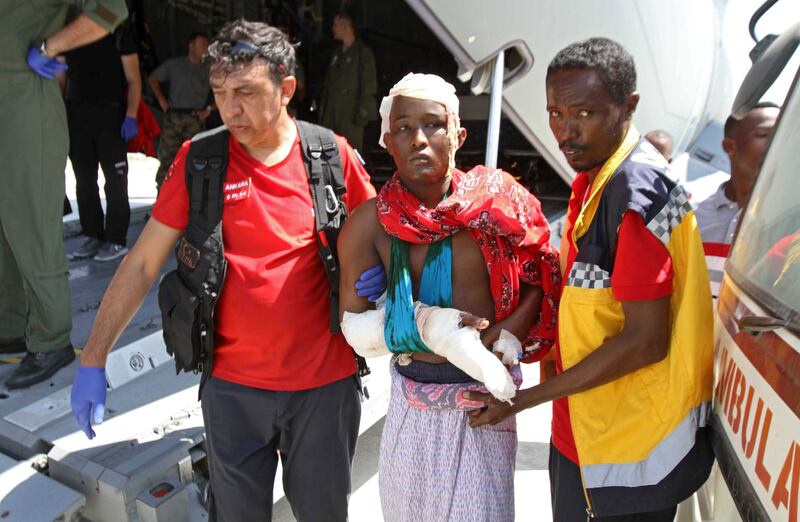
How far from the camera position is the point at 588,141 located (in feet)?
5.01

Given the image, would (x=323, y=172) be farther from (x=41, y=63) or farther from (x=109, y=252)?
(x=109, y=252)

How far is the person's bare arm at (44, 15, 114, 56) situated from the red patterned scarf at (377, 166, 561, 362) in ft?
6.55

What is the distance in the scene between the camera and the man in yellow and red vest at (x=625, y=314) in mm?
1414

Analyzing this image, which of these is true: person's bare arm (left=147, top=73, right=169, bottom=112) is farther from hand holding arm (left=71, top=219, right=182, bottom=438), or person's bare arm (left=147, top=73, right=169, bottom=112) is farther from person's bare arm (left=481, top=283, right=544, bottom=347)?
person's bare arm (left=481, top=283, right=544, bottom=347)

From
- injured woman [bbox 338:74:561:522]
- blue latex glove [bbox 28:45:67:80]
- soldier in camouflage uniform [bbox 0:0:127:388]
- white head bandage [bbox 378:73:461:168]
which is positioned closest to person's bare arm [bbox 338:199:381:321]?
injured woman [bbox 338:74:561:522]

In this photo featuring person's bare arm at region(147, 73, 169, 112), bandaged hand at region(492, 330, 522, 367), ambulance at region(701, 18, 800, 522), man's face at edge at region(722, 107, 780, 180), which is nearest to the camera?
ambulance at region(701, 18, 800, 522)

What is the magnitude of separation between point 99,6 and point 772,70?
2735mm

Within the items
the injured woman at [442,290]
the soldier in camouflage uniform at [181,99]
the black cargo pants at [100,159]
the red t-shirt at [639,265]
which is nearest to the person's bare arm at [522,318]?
the injured woman at [442,290]

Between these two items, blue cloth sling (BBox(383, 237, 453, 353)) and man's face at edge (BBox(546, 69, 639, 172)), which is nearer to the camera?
man's face at edge (BBox(546, 69, 639, 172))

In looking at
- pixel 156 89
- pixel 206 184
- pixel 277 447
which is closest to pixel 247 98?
pixel 206 184

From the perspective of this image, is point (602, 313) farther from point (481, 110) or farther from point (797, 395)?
point (481, 110)

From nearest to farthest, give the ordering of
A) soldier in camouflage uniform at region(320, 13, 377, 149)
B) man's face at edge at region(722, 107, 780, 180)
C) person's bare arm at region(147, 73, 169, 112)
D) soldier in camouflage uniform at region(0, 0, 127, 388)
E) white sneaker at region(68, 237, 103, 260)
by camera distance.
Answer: man's face at edge at region(722, 107, 780, 180)
soldier in camouflage uniform at region(0, 0, 127, 388)
white sneaker at region(68, 237, 103, 260)
person's bare arm at region(147, 73, 169, 112)
soldier in camouflage uniform at region(320, 13, 377, 149)

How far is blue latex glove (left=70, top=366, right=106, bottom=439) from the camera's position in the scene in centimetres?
201

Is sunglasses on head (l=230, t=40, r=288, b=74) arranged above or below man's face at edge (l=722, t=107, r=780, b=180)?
above
